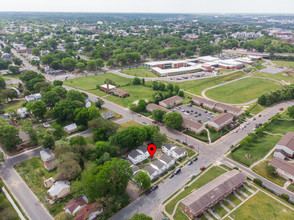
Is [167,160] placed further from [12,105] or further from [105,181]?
[12,105]

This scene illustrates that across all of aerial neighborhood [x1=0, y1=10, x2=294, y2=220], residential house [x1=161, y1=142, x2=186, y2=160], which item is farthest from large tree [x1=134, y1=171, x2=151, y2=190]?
residential house [x1=161, y1=142, x2=186, y2=160]

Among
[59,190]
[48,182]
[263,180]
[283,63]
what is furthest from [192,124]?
[283,63]

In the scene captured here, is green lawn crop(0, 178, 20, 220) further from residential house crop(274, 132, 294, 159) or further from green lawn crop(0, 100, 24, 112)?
residential house crop(274, 132, 294, 159)

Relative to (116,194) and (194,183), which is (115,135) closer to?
(116,194)

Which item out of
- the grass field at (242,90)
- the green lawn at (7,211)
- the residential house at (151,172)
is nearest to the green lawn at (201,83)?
the grass field at (242,90)

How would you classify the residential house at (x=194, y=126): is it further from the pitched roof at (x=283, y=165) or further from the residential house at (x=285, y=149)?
the pitched roof at (x=283, y=165)
